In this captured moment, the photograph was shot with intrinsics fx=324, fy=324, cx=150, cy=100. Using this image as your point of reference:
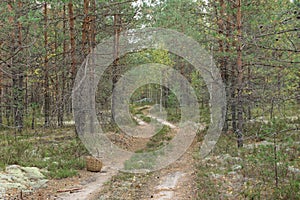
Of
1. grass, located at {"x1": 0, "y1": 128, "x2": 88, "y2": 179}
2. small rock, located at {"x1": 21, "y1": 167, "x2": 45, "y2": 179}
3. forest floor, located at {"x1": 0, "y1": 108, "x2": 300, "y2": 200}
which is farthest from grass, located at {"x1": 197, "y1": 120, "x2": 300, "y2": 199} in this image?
small rock, located at {"x1": 21, "y1": 167, "x2": 45, "y2": 179}

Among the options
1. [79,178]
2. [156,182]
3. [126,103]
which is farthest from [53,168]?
[126,103]

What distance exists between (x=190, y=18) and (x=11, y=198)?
11303mm

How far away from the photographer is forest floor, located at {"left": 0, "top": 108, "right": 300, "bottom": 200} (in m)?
7.09

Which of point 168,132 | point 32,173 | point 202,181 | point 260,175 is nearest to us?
point 260,175

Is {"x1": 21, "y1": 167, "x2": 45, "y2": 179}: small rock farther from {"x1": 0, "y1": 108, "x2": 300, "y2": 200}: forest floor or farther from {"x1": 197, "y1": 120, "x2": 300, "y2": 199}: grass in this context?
{"x1": 197, "y1": 120, "x2": 300, "y2": 199}: grass

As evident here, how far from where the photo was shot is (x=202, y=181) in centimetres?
862

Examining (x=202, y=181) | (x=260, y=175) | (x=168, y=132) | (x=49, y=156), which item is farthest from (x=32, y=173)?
(x=168, y=132)

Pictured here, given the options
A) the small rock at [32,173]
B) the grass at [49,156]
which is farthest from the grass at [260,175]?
the small rock at [32,173]

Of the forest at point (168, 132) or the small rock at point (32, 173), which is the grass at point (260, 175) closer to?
the forest at point (168, 132)

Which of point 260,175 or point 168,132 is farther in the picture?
point 168,132

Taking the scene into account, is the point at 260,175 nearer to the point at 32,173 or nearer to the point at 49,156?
the point at 32,173

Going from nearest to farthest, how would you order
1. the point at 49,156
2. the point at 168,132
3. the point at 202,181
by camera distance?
the point at 202,181 < the point at 49,156 < the point at 168,132

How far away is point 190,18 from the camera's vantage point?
1545cm

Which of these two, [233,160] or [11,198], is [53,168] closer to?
[11,198]
